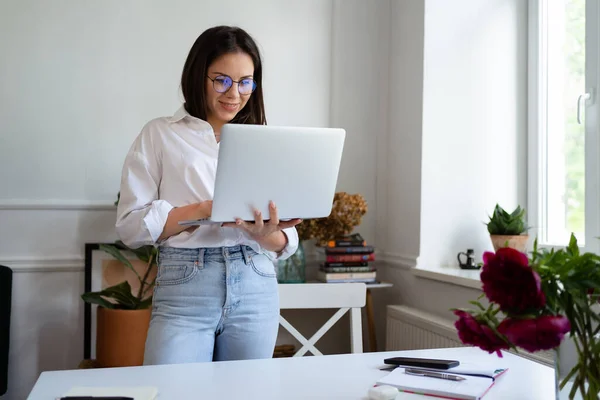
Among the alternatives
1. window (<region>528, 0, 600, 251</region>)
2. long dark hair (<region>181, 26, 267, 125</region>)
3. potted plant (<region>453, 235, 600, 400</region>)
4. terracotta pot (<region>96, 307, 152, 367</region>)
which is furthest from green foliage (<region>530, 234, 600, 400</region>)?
terracotta pot (<region>96, 307, 152, 367</region>)

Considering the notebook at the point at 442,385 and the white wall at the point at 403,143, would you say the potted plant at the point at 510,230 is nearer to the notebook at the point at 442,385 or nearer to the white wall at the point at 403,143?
the white wall at the point at 403,143

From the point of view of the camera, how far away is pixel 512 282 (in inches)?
29.8

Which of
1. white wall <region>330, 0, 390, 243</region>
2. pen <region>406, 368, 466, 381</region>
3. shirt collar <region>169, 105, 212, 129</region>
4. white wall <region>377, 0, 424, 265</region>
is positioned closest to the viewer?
pen <region>406, 368, 466, 381</region>

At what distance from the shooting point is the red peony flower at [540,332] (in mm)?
731

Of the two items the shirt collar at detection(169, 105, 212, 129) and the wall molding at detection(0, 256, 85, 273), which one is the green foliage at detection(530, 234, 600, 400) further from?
the wall molding at detection(0, 256, 85, 273)

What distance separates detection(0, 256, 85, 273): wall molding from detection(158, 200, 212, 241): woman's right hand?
122cm

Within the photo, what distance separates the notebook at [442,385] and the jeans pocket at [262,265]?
470 mm

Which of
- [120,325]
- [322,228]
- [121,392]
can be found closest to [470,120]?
[322,228]

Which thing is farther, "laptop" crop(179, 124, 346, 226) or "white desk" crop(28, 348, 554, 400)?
"laptop" crop(179, 124, 346, 226)

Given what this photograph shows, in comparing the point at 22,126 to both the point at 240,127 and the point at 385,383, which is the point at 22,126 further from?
the point at 385,383

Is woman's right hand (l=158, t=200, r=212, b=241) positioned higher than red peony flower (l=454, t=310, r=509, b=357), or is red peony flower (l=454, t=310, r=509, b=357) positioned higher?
woman's right hand (l=158, t=200, r=212, b=241)

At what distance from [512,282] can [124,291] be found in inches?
74.7

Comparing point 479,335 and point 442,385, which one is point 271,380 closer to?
point 442,385

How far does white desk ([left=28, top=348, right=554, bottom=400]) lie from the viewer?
110cm
